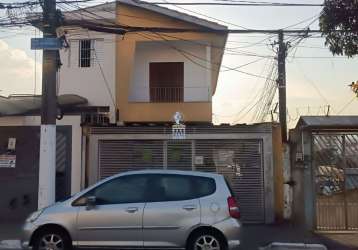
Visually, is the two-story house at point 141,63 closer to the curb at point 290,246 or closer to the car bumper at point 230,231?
the curb at point 290,246

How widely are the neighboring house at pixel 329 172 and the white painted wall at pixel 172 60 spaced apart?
9318 millimetres

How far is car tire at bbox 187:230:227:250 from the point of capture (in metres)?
10.3

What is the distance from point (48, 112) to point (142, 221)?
4.29m

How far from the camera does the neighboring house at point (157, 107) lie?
650 inches

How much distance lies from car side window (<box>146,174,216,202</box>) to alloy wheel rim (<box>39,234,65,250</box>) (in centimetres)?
170

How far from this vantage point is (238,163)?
16.6 meters

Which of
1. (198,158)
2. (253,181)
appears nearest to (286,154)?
(253,181)

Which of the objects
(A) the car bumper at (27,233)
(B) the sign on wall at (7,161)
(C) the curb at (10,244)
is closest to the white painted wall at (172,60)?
(B) the sign on wall at (7,161)

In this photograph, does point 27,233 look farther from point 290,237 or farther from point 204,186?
point 290,237

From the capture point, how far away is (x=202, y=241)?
10.3m

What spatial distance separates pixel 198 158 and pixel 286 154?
249 cm

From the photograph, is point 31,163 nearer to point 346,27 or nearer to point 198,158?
point 198,158

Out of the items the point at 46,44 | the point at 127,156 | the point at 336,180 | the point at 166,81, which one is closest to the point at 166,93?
the point at 166,81

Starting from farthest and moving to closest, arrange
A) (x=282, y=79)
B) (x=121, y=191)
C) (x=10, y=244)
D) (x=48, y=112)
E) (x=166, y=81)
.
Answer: (x=166, y=81) → (x=282, y=79) → (x=48, y=112) → (x=10, y=244) → (x=121, y=191)
